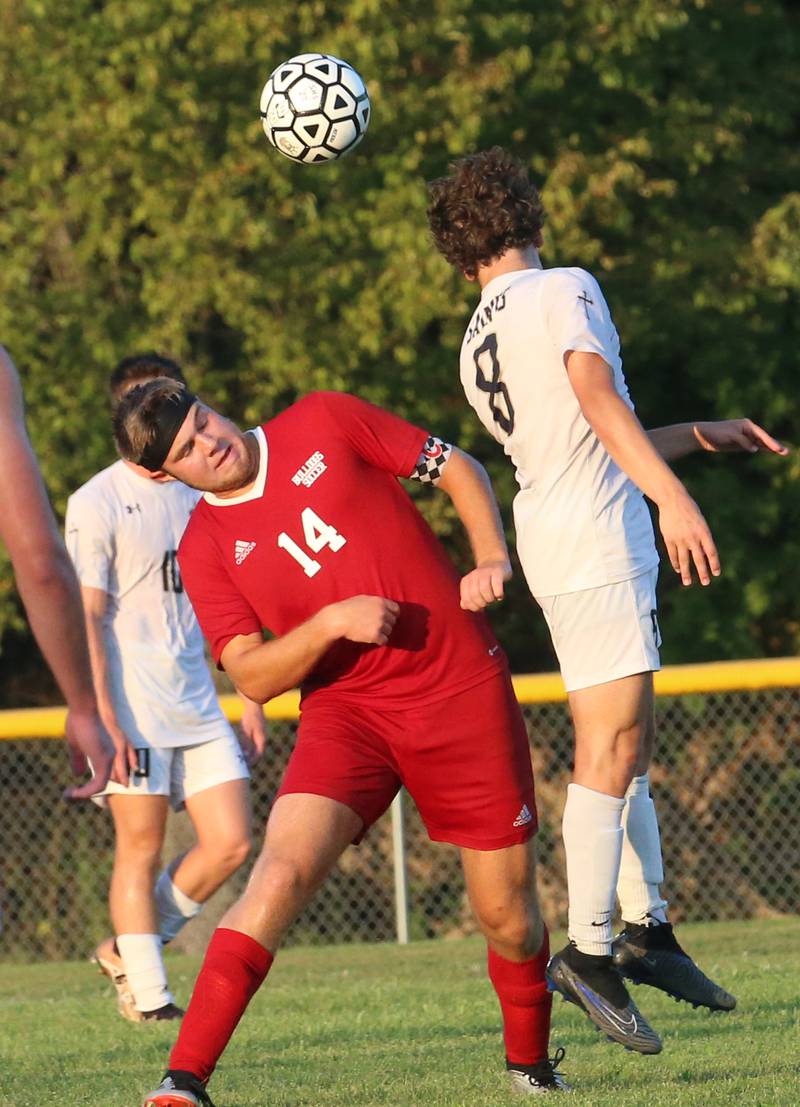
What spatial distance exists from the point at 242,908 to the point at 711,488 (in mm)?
12080

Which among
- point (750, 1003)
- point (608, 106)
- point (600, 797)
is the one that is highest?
point (608, 106)

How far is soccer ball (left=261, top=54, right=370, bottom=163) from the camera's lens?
8344mm

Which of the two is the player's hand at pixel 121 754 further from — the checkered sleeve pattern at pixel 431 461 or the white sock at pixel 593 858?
the checkered sleeve pattern at pixel 431 461

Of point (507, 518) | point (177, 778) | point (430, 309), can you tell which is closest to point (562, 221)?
point (430, 309)

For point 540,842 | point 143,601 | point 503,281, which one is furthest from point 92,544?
point 540,842

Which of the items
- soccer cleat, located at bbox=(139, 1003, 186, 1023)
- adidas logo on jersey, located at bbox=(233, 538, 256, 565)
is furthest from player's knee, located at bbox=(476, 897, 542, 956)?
soccer cleat, located at bbox=(139, 1003, 186, 1023)

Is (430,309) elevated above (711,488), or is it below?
above

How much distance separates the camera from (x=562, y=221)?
1537cm

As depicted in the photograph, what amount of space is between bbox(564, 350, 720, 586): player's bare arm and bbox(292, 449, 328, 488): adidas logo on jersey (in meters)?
0.77

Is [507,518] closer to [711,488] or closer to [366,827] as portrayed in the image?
[711,488]

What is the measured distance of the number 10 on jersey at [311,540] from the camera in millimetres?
5316

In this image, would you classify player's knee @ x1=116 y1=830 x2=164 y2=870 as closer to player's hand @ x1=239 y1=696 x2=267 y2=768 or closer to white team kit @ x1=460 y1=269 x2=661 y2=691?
player's hand @ x1=239 y1=696 x2=267 y2=768

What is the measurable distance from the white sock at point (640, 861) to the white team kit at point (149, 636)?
9.66 feet

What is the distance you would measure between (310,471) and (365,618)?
555 mm
